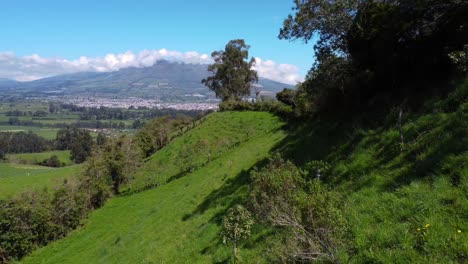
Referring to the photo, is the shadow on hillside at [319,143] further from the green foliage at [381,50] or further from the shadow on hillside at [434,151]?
the shadow on hillside at [434,151]

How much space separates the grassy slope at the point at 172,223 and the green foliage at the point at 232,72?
31186 mm

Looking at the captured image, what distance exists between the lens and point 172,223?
1834 centimetres

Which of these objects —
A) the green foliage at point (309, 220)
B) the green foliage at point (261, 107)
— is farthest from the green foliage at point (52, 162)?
the green foliage at point (309, 220)

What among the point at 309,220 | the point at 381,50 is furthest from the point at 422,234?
the point at 381,50

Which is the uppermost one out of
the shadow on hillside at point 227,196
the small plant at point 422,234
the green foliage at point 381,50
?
the green foliage at point 381,50

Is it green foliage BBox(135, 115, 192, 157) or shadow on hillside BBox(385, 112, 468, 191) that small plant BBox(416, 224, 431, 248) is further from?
green foliage BBox(135, 115, 192, 157)

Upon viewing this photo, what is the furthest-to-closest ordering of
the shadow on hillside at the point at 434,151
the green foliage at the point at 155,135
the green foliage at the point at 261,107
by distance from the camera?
the green foliage at the point at 155,135
the green foliage at the point at 261,107
the shadow on hillside at the point at 434,151

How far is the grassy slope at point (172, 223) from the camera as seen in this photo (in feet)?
45.4

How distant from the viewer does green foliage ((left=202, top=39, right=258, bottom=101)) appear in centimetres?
6838

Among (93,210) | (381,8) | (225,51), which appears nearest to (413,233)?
(381,8)

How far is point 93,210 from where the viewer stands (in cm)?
3672

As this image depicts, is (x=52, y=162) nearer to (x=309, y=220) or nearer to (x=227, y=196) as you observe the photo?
(x=227, y=196)

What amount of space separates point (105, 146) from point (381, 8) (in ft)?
127

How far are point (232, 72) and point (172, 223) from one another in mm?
53976
